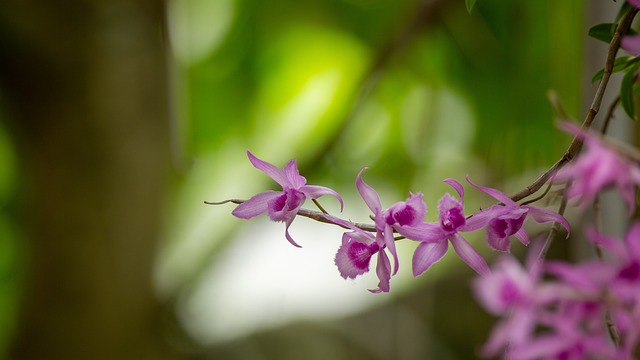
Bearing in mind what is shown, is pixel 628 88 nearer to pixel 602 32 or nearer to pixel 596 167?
pixel 602 32

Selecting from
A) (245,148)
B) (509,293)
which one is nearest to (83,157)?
(245,148)

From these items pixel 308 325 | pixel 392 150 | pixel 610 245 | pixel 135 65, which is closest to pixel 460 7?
pixel 392 150

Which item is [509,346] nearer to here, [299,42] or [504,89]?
[504,89]

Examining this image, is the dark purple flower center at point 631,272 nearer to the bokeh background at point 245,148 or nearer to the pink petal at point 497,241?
the pink petal at point 497,241

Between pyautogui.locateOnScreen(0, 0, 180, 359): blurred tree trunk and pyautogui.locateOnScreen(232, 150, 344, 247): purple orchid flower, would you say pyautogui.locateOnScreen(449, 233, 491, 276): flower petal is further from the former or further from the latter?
pyautogui.locateOnScreen(0, 0, 180, 359): blurred tree trunk

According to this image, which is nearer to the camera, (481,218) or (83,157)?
(481,218)

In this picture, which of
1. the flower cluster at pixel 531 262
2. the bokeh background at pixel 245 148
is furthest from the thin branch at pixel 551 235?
the bokeh background at pixel 245 148
